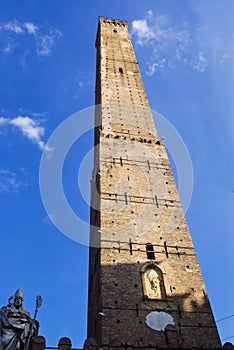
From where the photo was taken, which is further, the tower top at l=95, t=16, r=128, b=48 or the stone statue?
the tower top at l=95, t=16, r=128, b=48

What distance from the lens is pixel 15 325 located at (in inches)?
371

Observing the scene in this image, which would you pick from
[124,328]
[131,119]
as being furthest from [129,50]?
[124,328]

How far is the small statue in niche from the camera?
13.1m

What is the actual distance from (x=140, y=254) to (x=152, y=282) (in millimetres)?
1121

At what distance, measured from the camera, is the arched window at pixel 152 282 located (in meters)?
13.1

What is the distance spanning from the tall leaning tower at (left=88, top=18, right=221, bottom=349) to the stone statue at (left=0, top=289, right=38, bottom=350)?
227 cm

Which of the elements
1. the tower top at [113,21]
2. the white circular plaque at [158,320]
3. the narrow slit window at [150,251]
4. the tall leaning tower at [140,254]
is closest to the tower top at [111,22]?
the tower top at [113,21]

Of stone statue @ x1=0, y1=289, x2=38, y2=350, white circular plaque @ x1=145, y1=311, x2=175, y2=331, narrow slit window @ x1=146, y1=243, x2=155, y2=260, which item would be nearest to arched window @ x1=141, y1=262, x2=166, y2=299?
narrow slit window @ x1=146, y1=243, x2=155, y2=260

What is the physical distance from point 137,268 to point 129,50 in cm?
1882

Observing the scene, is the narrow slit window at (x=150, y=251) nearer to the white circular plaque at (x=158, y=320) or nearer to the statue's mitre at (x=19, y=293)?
the white circular plaque at (x=158, y=320)

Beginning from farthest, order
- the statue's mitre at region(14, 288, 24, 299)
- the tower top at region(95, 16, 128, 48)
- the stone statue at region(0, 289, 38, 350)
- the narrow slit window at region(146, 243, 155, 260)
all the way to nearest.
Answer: the tower top at region(95, 16, 128, 48) → the narrow slit window at region(146, 243, 155, 260) → the statue's mitre at region(14, 288, 24, 299) → the stone statue at region(0, 289, 38, 350)

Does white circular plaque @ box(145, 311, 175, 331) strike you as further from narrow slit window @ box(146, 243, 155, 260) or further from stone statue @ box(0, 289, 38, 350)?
stone statue @ box(0, 289, 38, 350)

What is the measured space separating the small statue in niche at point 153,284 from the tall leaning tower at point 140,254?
32 mm

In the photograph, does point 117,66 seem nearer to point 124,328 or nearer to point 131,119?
point 131,119
